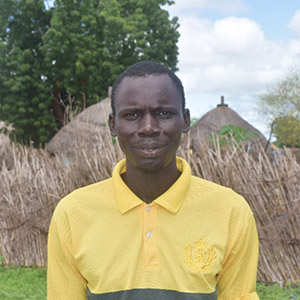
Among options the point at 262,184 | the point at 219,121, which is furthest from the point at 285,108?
the point at 262,184

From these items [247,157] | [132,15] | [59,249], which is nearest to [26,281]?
[247,157]

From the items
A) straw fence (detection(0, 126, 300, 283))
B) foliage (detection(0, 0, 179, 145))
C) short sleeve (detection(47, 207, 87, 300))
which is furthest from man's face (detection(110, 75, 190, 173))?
foliage (detection(0, 0, 179, 145))

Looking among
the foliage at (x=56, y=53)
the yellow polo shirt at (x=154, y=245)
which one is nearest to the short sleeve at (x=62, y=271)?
the yellow polo shirt at (x=154, y=245)

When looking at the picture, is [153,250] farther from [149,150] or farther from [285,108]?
[285,108]

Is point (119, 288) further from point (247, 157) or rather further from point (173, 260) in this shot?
point (247, 157)

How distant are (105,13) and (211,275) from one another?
19707 mm

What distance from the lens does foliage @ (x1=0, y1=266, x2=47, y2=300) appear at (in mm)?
5449

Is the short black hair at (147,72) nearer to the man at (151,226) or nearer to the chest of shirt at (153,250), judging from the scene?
the man at (151,226)

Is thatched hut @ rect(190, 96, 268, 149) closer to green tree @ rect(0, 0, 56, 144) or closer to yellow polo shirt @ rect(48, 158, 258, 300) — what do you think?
green tree @ rect(0, 0, 56, 144)

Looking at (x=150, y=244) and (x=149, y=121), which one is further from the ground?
(x=149, y=121)

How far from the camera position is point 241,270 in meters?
1.92

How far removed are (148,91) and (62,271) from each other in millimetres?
824

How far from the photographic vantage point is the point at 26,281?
19.7ft

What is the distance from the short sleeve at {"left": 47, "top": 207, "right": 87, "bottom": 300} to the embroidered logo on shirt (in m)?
0.47
